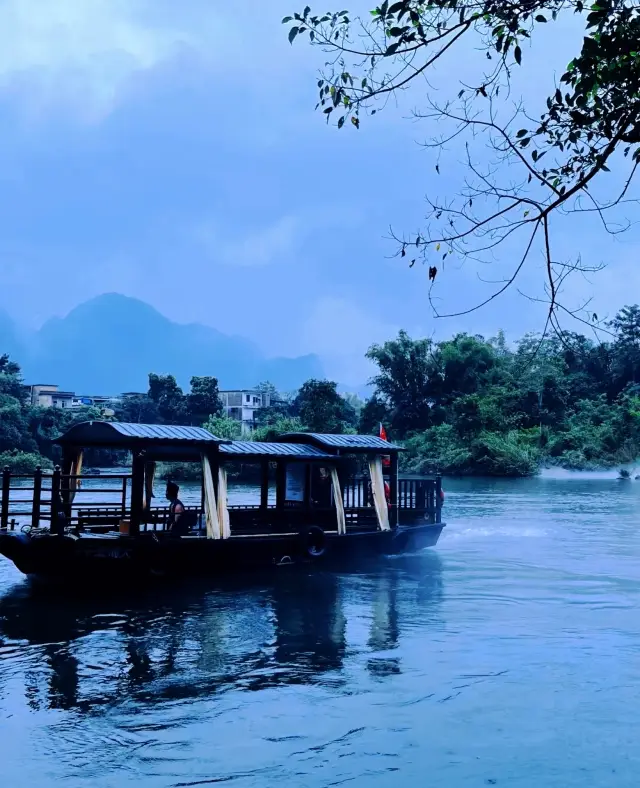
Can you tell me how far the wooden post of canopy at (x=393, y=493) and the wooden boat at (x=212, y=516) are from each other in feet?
0.06

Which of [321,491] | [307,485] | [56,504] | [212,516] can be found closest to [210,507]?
[212,516]

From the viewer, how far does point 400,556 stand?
15438 mm

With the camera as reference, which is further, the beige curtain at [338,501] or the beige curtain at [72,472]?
the beige curtain at [338,501]

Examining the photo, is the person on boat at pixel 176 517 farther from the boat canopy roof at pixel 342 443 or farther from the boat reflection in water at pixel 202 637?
the boat canopy roof at pixel 342 443

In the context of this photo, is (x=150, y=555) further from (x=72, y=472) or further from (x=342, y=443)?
(x=342, y=443)

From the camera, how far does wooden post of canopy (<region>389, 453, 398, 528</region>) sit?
1460 cm

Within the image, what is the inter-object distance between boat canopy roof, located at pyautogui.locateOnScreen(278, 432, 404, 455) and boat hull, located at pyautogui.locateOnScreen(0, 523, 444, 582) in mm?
1365

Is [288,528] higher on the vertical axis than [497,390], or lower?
lower

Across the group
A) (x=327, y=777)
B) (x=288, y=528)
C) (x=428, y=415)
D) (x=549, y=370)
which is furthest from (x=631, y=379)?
(x=327, y=777)

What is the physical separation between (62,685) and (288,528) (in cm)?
660

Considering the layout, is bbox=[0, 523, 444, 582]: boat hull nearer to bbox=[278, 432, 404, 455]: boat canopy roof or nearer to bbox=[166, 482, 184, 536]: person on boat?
bbox=[166, 482, 184, 536]: person on boat

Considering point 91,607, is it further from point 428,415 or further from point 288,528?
point 428,415

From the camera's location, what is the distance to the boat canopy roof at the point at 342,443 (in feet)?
44.7

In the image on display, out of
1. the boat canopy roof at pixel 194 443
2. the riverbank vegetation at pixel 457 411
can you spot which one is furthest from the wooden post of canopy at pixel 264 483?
the riverbank vegetation at pixel 457 411
